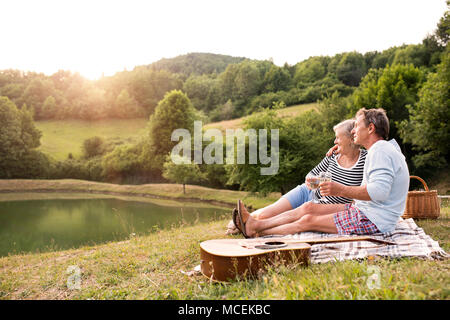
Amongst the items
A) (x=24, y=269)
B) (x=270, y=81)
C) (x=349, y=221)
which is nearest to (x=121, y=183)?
(x=270, y=81)

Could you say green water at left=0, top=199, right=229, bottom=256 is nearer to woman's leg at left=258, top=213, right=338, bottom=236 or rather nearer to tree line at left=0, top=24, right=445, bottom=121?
woman's leg at left=258, top=213, right=338, bottom=236

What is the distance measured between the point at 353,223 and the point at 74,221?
18223 mm

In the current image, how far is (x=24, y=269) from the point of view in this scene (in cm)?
571

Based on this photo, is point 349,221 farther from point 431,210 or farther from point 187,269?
point 431,210

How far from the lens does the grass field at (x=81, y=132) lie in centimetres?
4612

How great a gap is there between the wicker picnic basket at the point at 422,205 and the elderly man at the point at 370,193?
7.80 feet

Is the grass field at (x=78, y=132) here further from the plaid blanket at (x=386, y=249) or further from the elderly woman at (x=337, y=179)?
the plaid blanket at (x=386, y=249)

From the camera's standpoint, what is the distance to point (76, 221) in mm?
19094

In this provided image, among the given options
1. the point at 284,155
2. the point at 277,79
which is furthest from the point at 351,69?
the point at 284,155

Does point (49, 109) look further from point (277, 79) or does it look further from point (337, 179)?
point (337, 179)

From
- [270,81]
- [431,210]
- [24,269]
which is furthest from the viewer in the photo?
[270,81]
